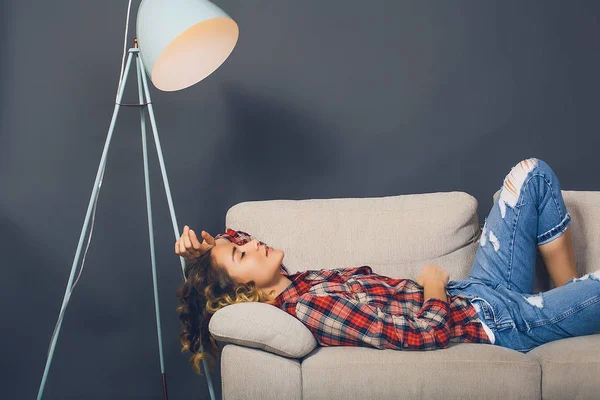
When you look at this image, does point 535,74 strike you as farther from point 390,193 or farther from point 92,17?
point 92,17

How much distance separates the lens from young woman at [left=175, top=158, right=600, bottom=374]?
209 cm

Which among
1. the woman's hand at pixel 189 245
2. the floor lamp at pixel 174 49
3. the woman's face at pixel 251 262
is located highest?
the floor lamp at pixel 174 49

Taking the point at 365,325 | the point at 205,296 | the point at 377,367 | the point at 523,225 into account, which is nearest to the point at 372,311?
the point at 365,325

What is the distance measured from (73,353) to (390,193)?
1527mm

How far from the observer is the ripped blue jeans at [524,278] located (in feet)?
7.12

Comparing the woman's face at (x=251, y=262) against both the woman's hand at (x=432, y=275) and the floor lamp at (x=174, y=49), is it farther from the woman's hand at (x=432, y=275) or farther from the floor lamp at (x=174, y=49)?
the woman's hand at (x=432, y=275)

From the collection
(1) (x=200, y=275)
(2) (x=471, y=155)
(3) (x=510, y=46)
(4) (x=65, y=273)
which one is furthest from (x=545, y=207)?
(4) (x=65, y=273)

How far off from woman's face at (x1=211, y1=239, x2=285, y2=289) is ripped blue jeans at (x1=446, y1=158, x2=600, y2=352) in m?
0.61

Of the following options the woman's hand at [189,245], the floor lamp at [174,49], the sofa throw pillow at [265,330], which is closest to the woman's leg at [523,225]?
the sofa throw pillow at [265,330]

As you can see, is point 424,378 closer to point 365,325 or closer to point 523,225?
point 365,325

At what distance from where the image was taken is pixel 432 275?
2344 millimetres

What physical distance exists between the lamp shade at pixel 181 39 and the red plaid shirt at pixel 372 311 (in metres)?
0.59

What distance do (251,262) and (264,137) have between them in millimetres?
925

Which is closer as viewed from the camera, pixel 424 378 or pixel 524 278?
pixel 424 378
